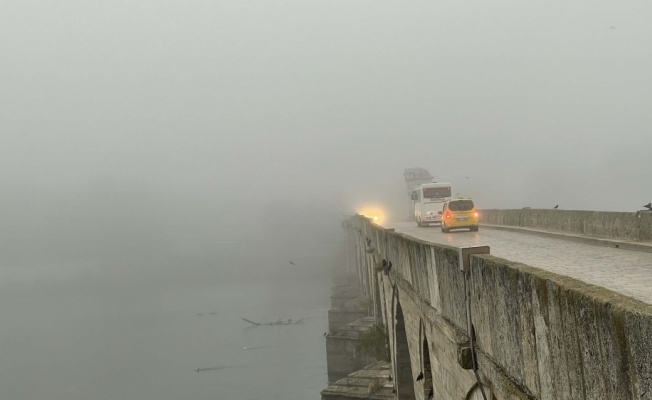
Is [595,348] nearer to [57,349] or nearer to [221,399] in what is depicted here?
[221,399]

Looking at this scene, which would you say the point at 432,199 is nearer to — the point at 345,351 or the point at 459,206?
the point at 459,206

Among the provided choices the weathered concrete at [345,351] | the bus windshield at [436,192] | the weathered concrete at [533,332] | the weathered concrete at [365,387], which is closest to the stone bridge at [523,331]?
the weathered concrete at [533,332]

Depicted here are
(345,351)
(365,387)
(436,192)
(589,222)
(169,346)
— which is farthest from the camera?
(169,346)

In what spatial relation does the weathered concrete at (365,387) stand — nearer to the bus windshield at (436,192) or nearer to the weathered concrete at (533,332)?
the bus windshield at (436,192)

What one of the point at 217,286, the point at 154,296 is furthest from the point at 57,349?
the point at 217,286

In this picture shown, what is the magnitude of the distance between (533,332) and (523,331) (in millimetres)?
274

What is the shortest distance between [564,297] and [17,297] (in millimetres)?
217898

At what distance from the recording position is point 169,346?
93.5 m

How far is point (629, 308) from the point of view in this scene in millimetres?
3328

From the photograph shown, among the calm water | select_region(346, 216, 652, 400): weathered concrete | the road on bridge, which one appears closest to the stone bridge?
select_region(346, 216, 652, 400): weathered concrete

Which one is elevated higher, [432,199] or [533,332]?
[432,199]

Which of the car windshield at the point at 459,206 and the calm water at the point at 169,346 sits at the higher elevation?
the car windshield at the point at 459,206

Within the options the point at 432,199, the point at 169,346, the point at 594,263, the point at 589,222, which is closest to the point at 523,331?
the point at 594,263

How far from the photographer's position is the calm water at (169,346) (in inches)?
2763
